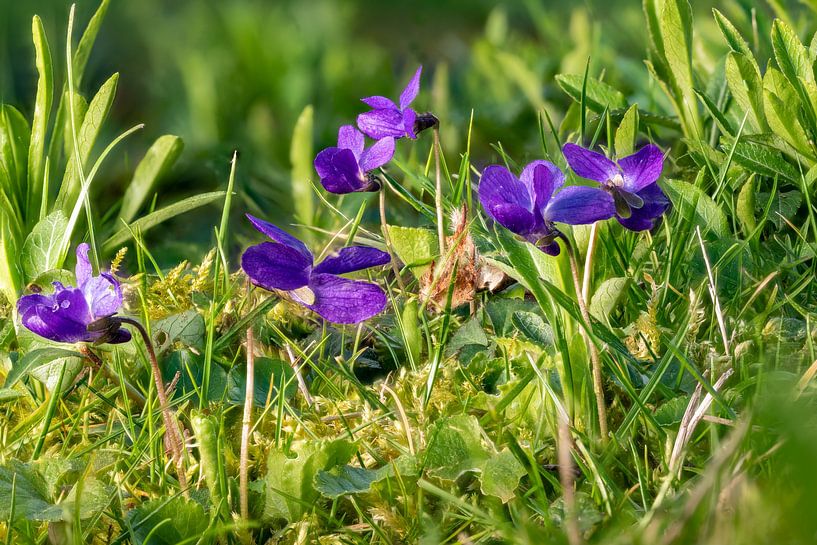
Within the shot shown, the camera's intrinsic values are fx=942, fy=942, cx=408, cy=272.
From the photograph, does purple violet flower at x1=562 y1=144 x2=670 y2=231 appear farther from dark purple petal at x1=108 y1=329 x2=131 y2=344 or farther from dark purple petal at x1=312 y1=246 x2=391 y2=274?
dark purple petal at x1=108 y1=329 x2=131 y2=344

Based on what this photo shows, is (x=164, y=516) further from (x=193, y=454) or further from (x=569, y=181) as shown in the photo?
(x=569, y=181)

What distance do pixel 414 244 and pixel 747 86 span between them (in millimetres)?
778

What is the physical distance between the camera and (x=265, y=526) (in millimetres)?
1370

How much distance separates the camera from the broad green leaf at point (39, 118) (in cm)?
190

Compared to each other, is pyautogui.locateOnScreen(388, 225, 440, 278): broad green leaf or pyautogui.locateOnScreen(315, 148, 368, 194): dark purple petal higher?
pyautogui.locateOnScreen(315, 148, 368, 194): dark purple petal

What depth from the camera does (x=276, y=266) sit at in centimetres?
132

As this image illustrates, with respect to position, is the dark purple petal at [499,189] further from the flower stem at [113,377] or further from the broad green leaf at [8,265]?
the broad green leaf at [8,265]

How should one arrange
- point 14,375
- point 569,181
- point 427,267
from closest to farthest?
point 14,375
point 569,181
point 427,267

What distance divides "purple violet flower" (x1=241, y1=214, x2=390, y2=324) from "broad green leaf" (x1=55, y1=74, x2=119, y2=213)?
2.39 ft

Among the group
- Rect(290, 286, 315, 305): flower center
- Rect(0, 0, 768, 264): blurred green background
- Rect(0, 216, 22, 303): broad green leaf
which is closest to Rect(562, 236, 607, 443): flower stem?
Rect(290, 286, 315, 305): flower center

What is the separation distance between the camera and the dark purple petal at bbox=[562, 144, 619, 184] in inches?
56.9

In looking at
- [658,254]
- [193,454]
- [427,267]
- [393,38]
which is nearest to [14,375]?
[193,454]

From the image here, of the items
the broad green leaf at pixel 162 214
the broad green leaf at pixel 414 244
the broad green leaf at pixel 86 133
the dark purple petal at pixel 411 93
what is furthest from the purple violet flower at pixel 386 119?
the broad green leaf at pixel 86 133

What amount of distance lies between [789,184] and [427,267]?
2.66ft
